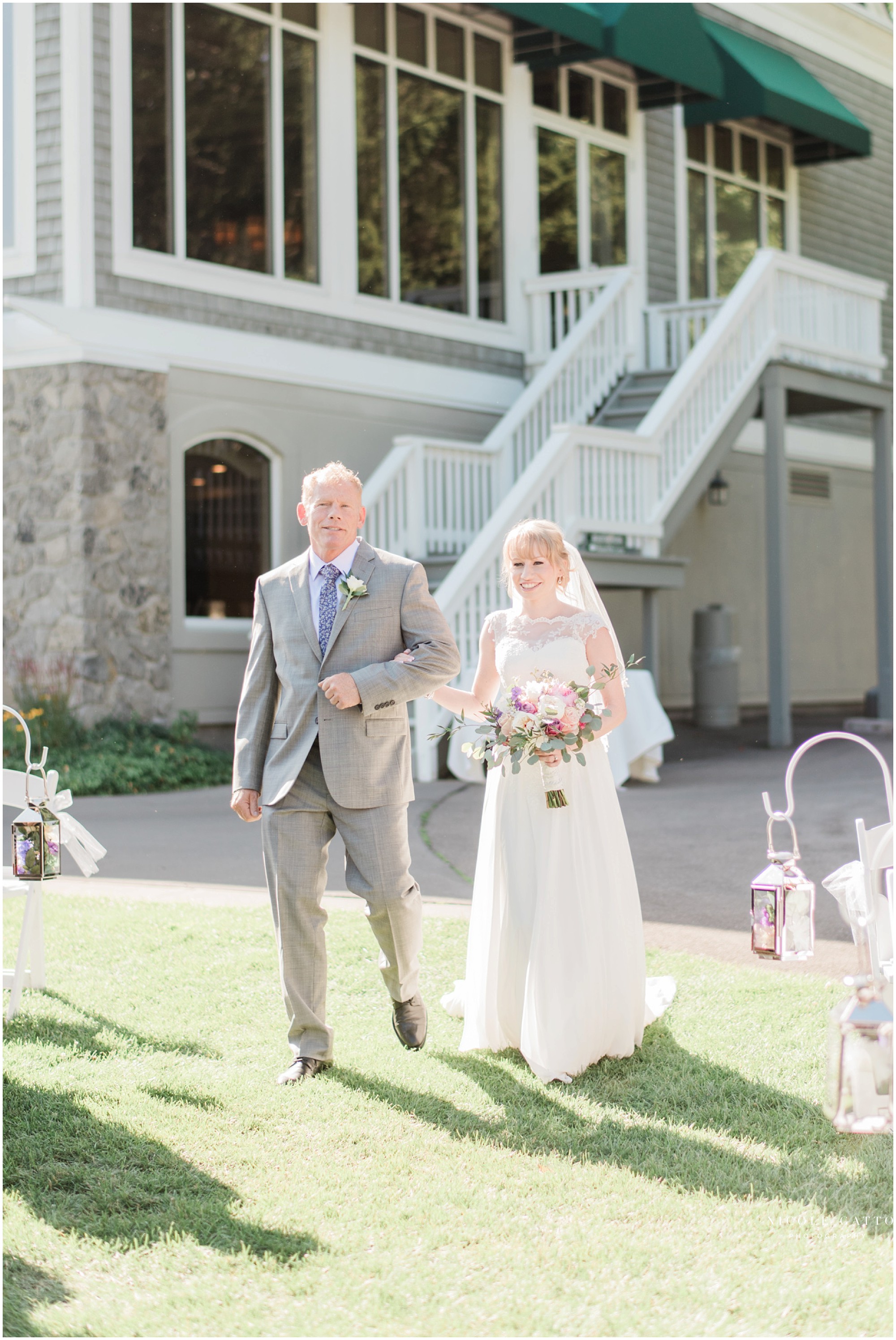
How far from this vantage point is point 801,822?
9625 millimetres

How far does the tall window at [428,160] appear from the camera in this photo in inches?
564

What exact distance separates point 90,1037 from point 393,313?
10599 mm

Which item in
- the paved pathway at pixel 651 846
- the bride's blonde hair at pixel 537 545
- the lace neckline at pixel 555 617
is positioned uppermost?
the bride's blonde hair at pixel 537 545

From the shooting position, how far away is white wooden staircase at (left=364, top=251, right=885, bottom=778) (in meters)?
12.4

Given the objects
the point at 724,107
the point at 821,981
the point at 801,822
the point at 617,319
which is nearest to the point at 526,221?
the point at 617,319

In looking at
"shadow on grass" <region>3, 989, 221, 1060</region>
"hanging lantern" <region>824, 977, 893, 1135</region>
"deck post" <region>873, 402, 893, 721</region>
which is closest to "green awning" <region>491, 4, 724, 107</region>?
"deck post" <region>873, 402, 893, 721</region>

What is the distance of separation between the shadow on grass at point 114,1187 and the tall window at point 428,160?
1131 cm

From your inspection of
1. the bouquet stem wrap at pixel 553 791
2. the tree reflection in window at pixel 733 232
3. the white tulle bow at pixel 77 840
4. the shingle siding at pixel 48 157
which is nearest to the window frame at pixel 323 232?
the shingle siding at pixel 48 157

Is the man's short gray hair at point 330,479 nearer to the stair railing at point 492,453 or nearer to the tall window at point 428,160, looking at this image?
the stair railing at point 492,453

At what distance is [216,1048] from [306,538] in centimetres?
917

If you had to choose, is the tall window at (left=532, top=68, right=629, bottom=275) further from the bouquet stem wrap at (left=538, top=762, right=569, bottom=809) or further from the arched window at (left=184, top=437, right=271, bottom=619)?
the bouquet stem wrap at (left=538, top=762, right=569, bottom=809)

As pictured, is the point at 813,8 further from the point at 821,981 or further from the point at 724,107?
the point at 821,981

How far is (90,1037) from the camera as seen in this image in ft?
16.7

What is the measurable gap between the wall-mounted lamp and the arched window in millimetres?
6576
